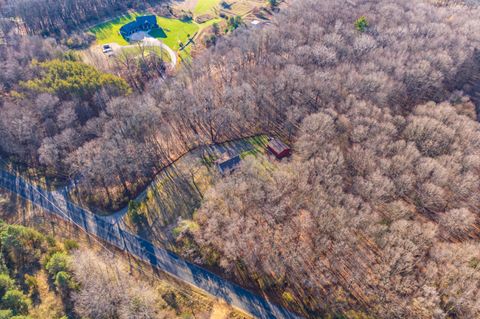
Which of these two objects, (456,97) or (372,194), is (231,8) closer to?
(456,97)

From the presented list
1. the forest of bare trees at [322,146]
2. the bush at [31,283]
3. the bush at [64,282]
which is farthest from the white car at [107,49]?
the bush at [64,282]

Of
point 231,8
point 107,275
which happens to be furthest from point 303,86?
point 231,8

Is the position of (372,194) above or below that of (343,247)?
above

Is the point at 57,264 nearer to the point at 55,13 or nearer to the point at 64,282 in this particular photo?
the point at 64,282

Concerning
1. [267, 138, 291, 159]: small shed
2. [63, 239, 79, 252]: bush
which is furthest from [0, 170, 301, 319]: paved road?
[267, 138, 291, 159]: small shed

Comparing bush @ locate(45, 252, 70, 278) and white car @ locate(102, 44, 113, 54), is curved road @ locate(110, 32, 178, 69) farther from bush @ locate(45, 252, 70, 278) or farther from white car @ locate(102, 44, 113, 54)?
bush @ locate(45, 252, 70, 278)

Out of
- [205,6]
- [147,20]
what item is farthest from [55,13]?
[205,6]

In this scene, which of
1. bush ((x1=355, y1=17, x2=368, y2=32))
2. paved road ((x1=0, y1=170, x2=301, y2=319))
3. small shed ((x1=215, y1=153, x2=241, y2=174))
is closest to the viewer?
paved road ((x1=0, y1=170, x2=301, y2=319))
